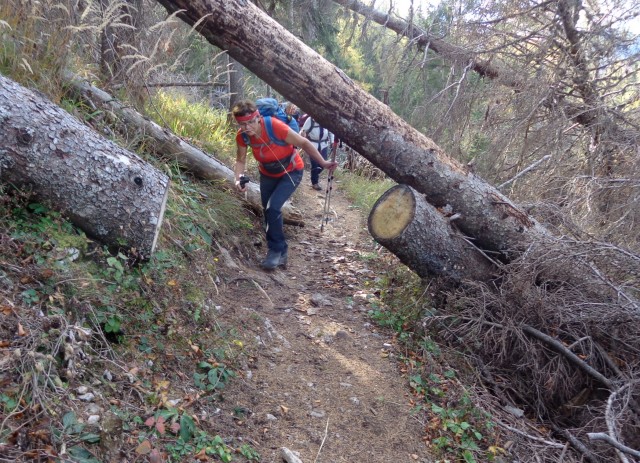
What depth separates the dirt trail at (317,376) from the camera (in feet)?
10.3

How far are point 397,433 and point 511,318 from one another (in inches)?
69.7

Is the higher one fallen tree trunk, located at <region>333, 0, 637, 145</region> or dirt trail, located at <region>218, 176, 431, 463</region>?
fallen tree trunk, located at <region>333, 0, 637, 145</region>

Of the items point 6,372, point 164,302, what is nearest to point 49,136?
point 164,302

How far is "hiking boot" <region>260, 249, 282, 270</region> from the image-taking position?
5398 mm

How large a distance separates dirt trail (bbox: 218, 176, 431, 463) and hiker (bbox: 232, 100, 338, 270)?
44 centimetres

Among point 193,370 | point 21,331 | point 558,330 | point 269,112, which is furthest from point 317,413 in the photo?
point 269,112

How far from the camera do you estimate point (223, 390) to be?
10.5 ft

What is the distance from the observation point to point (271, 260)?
214 inches

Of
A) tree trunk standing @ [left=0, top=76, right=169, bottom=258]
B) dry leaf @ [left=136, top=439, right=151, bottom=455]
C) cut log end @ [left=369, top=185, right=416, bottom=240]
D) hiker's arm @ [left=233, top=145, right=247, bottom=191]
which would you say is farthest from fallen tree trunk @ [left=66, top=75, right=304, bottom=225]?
dry leaf @ [left=136, top=439, right=151, bottom=455]

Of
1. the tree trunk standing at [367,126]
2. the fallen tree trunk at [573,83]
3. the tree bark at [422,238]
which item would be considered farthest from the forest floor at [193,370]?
the fallen tree trunk at [573,83]

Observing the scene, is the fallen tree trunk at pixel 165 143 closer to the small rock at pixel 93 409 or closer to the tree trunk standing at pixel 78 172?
the tree trunk standing at pixel 78 172

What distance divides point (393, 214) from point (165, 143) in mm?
2694

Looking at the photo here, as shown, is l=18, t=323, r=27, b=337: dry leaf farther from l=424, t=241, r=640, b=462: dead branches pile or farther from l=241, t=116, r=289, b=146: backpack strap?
l=424, t=241, r=640, b=462: dead branches pile

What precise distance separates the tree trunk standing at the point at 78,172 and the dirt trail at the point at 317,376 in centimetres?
118
